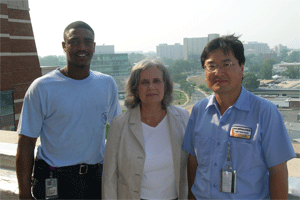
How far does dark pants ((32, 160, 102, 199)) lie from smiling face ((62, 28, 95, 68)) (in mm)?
691

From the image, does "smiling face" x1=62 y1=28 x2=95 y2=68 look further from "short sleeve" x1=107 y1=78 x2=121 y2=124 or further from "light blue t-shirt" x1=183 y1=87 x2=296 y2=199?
"light blue t-shirt" x1=183 y1=87 x2=296 y2=199

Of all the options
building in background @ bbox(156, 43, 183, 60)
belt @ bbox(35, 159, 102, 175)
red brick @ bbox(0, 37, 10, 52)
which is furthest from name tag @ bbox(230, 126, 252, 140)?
building in background @ bbox(156, 43, 183, 60)

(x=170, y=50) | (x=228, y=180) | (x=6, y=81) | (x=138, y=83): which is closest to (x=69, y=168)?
(x=138, y=83)

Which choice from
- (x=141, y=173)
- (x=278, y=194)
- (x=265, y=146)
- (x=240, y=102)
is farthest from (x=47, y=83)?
(x=278, y=194)

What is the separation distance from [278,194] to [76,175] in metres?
1.18

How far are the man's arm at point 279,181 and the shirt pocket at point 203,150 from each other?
11.9 inches

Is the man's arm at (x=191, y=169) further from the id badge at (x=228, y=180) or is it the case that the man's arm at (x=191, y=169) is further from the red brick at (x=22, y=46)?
the red brick at (x=22, y=46)

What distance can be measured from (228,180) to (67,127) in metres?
1.00

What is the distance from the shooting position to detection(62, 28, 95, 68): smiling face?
1.60 m

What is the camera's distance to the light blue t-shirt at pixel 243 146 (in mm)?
1111

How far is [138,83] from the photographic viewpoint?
157cm

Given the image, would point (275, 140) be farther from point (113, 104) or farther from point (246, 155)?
point (113, 104)

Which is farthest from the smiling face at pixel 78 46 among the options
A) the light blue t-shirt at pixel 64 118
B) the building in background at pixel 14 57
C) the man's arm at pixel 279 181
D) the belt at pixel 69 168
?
the building in background at pixel 14 57

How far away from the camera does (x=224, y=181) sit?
119cm
